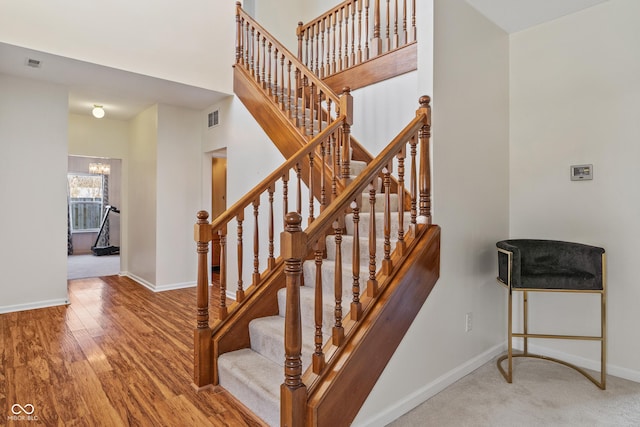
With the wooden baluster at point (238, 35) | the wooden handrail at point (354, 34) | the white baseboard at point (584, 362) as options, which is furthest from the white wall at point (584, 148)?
the wooden baluster at point (238, 35)

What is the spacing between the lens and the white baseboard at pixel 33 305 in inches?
165

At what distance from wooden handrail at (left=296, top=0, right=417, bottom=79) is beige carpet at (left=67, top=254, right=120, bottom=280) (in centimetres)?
520

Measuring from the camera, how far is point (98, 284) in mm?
5691

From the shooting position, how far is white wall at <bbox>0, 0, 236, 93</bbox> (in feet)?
11.5

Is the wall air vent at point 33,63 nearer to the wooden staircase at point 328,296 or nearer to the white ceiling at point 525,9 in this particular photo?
the wooden staircase at point 328,296

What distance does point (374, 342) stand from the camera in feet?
6.38

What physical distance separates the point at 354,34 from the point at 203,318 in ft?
12.0

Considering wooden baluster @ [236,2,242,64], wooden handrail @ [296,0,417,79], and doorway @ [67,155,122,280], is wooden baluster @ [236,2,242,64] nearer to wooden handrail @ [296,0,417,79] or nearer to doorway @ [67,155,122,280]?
wooden handrail @ [296,0,417,79]

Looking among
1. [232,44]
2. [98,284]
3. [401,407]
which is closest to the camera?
[401,407]

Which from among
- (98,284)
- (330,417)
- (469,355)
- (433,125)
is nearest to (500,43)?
(433,125)

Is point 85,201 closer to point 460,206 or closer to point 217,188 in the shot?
point 217,188

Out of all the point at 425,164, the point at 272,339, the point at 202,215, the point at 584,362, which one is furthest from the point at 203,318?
the point at 584,362

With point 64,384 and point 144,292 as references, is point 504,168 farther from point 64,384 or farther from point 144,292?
point 144,292

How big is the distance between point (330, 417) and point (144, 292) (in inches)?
167
